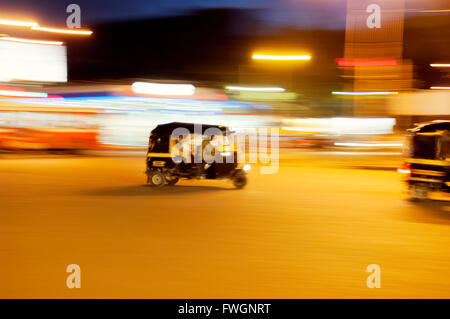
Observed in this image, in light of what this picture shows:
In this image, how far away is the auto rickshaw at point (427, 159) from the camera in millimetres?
10984

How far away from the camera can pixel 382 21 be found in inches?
822

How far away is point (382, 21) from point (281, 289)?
1810cm

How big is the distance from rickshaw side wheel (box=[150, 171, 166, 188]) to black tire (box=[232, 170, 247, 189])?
6.21 feet

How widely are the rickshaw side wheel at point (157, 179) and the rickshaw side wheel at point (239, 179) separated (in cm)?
187

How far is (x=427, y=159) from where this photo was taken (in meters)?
11.2

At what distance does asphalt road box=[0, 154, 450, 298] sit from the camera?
528 centimetres

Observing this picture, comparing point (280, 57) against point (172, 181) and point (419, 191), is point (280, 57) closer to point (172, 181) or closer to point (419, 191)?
point (172, 181)

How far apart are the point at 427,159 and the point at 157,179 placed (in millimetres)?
6728

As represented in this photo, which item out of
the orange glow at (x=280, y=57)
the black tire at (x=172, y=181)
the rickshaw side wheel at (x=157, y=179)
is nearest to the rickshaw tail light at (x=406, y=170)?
the black tire at (x=172, y=181)

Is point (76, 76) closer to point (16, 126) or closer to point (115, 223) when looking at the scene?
point (16, 126)

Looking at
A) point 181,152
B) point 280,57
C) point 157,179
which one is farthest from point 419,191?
point 280,57

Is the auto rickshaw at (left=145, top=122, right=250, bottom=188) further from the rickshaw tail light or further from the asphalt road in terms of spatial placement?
the rickshaw tail light

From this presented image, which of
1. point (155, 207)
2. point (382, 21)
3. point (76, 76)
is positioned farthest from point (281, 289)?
point (76, 76)

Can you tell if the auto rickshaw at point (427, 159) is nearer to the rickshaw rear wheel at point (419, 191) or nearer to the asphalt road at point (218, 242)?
the rickshaw rear wheel at point (419, 191)
